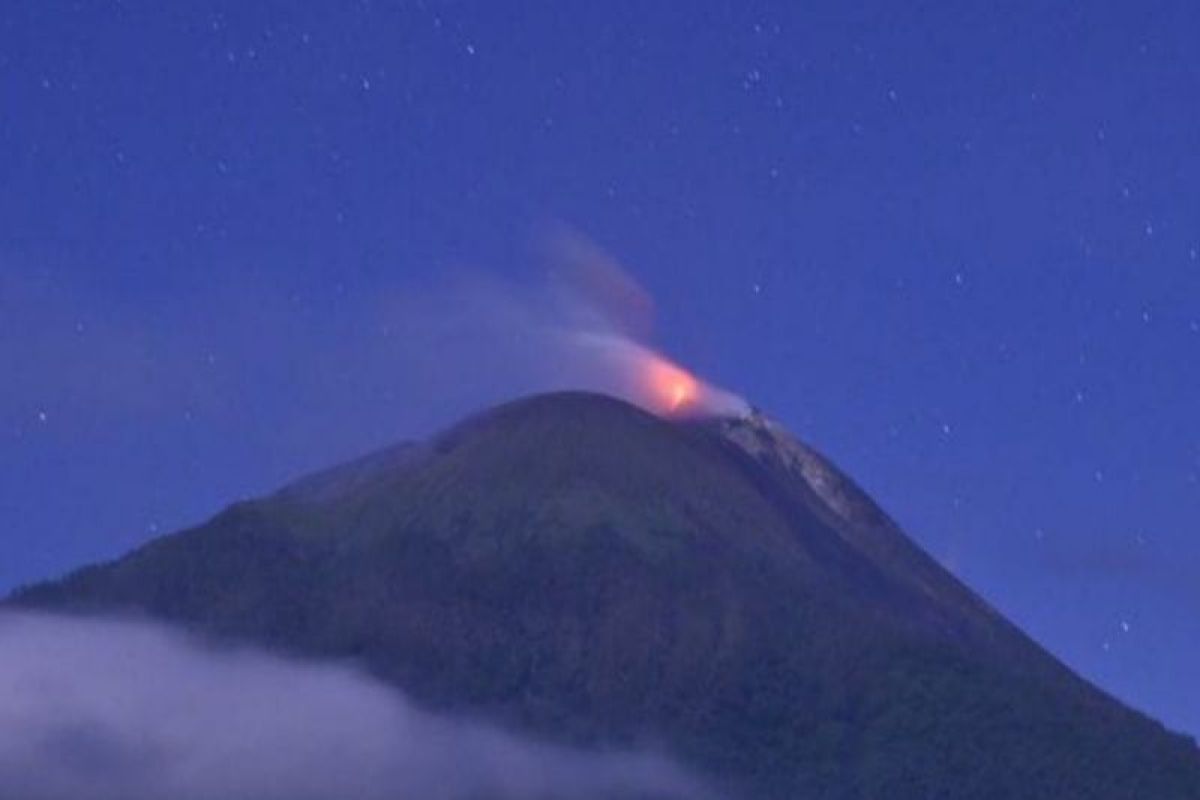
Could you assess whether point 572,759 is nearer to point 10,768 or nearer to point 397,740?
point 397,740

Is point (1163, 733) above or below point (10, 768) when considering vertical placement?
above

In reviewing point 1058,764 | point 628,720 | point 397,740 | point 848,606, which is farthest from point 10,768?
point 1058,764

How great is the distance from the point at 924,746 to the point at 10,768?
5947 cm

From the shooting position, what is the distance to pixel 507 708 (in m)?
200

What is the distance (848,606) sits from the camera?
7830 inches

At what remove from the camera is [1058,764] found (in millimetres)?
184625

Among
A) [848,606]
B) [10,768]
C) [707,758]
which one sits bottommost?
[10,768]

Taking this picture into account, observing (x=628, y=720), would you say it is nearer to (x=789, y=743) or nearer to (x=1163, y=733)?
(x=789, y=743)

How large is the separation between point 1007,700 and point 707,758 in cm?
1950

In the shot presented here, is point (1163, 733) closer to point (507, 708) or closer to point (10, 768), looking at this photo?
point (507, 708)

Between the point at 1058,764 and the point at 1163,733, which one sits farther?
the point at 1163,733

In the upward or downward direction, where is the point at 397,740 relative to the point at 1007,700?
downward

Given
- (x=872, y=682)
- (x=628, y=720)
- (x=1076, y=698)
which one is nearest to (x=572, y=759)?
(x=628, y=720)

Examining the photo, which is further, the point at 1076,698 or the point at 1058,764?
the point at 1076,698
